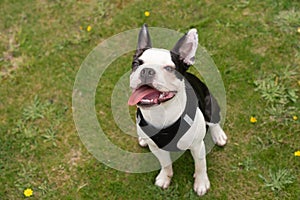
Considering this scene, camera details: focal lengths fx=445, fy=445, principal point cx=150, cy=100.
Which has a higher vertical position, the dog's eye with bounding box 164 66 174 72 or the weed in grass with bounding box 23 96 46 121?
the dog's eye with bounding box 164 66 174 72

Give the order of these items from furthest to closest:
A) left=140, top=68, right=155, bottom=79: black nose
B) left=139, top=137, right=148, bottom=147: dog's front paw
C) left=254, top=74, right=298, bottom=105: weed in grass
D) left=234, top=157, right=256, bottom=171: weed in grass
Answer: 1. left=254, top=74, right=298, bottom=105: weed in grass
2. left=139, top=137, right=148, bottom=147: dog's front paw
3. left=234, top=157, right=256, bottom=171: weed in grass
4. left=140, top=68, right=155, bottom=79: black nose

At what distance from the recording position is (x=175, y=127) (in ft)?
9.85

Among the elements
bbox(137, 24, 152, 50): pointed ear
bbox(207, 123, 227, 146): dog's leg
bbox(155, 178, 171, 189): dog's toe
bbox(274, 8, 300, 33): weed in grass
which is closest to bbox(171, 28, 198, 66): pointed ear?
bbox(137, 24, 152, 50): pointed ear

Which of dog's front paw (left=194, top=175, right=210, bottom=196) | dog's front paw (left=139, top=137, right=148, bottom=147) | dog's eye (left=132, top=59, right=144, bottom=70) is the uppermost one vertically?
dog's eye (left=132, top=59, right=144, bottom=70)

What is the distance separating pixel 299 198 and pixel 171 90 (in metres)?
1.68

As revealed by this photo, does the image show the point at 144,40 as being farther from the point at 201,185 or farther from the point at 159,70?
the point at 201,185

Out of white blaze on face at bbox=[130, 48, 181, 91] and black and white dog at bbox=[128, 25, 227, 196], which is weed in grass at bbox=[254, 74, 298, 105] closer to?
black and white dog at bbox=[128, 25, 227, 196]

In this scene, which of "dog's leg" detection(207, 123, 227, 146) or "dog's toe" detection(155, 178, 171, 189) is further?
"dog's leg" detection(207, 123, 227, 146)

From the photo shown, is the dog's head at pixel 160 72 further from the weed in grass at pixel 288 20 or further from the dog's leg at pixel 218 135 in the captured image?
the weed in grass at pixel 288 20

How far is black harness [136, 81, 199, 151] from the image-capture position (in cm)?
299

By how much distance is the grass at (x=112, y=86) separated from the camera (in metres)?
3.85

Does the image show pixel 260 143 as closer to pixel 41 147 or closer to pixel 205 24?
pixel 205 24

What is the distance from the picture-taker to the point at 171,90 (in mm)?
2703

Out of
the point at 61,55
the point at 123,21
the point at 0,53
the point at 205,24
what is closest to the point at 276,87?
the point at 205,24
